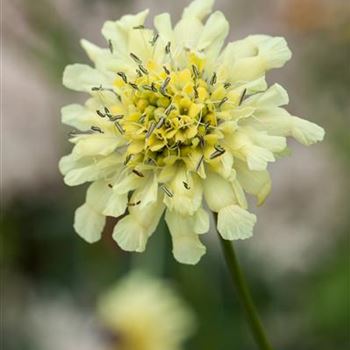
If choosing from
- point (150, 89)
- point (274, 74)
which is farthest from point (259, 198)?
point (274, 74)

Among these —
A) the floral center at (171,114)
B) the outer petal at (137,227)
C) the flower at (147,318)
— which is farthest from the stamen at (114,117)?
the flower at (147,318)

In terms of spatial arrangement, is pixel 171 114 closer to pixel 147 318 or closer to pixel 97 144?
pixel 97 144

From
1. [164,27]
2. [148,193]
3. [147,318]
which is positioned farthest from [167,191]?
[147,318]

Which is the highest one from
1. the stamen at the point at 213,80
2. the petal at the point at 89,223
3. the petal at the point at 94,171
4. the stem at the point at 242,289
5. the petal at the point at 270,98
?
the stamen at the point at 213,80

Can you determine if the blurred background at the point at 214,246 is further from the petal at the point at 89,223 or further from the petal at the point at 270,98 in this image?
the petal at the point at 270,98

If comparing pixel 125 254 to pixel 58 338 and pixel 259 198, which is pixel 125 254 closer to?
pixel 58 338
